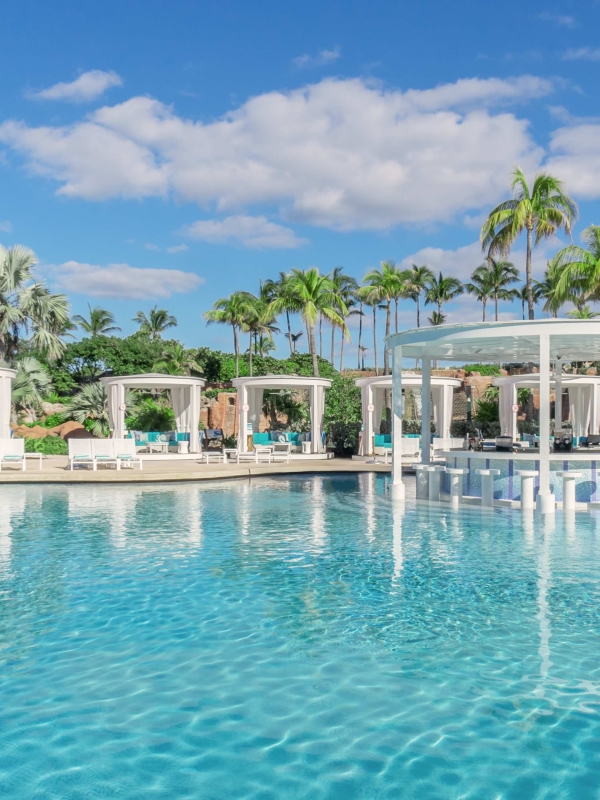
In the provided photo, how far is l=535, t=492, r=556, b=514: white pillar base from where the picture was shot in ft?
40.0

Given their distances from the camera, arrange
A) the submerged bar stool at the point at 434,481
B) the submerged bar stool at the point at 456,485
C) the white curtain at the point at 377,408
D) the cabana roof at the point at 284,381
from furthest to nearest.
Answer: the white curtain at the point at 377,408, the cabana roof at the point at 284,381, the submerged bar stool at the point at 434,481, the submerged bar stool at the point at 456,485

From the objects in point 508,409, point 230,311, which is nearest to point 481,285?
point 230,311

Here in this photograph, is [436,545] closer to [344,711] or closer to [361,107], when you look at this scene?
[344,711]

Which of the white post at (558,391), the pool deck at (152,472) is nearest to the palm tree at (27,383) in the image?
the pool deck at (152,472)

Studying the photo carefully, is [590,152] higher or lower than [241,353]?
higher

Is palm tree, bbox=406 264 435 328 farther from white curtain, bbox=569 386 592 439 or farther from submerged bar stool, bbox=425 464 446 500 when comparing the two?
submerged bar stool, bbox=425 464 446 500

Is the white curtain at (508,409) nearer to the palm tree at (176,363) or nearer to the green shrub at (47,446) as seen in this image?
the green shrub at (47,446)

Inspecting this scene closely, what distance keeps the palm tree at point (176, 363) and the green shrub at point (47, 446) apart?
13.0 meters

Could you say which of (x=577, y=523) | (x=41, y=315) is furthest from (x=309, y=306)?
(x=577, y=523)

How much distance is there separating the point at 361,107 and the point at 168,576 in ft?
39.9

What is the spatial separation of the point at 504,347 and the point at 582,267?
9467 mm

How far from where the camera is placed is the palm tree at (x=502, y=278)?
48594 millimetres

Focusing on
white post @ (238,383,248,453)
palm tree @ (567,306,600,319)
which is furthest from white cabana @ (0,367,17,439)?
palm tree @ (567,306,600,319)

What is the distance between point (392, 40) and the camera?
641 inches
